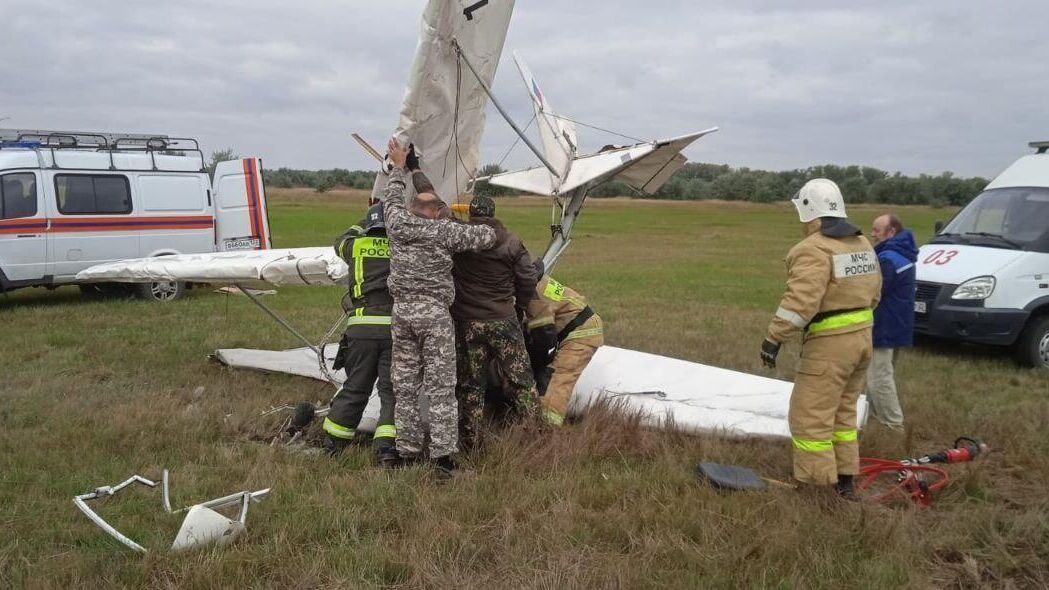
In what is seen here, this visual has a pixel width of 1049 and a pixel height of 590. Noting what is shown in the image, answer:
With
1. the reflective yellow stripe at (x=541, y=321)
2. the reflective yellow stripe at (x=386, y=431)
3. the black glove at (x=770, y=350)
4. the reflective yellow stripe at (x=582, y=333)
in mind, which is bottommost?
the reflective yellow stripe at (x=386, y=431)

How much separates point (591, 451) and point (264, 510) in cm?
214

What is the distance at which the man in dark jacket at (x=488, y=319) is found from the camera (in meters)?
5.45

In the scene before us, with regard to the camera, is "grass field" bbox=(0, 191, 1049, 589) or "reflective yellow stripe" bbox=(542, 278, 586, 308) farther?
"reflective yellow stripe" bbox=(542, 278, 586, 308)

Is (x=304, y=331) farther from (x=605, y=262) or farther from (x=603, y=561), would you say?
(x=605, y=262)

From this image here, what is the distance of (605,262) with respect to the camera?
78.6 feet

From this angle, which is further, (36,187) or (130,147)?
(130,147)

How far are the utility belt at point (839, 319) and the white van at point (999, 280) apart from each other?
16.3 feet

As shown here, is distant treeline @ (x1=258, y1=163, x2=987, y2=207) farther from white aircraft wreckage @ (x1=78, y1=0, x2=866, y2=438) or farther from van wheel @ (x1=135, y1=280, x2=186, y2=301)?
white aircraft wreckage @ (x1=78, y1=0, x2=866, y2=438)

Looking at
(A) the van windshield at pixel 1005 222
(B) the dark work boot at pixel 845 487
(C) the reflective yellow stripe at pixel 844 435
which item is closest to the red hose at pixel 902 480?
(B) the dark work boot at pixel 845 487

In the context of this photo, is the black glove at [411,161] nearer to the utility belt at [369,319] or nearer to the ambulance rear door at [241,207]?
the utility belt at [369,319]

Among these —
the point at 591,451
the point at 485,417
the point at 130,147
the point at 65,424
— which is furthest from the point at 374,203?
the point at 130,147

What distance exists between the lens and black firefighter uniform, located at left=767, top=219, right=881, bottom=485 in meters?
4.46

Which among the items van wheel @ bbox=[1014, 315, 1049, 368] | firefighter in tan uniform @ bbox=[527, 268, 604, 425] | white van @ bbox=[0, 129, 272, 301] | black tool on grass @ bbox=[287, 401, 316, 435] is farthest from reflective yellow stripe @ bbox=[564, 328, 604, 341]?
white van @ bbox=[0, 129, 272, 301]

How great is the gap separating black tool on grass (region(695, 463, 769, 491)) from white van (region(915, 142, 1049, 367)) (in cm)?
509
